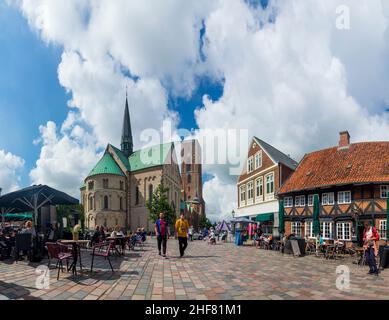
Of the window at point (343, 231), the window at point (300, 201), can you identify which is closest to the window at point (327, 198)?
the window at point (343, 231)

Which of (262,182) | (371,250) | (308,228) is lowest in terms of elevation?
(308,228)

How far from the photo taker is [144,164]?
56312mm

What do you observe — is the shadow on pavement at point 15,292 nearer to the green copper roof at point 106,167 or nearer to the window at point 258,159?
the window at point 258,159

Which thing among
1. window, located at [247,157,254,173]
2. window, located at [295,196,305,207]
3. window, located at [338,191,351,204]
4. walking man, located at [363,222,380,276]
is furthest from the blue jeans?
window, located at [247,157,254,173]

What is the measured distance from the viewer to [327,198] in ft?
67.8

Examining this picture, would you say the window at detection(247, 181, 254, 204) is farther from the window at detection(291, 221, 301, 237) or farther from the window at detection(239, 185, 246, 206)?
the window at detection(291, 221, 301, 237)

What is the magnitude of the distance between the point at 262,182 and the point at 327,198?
9.36 m

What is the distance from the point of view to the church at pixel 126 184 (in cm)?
5016

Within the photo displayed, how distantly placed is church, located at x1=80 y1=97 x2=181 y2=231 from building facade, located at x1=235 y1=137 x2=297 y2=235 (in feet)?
70.3

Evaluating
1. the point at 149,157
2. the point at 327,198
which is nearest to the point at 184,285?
the point at 327,198

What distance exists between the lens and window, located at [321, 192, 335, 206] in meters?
20.3

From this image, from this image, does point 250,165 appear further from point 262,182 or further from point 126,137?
point 126,137

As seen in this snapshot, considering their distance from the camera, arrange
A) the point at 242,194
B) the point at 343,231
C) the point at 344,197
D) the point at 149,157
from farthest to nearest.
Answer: the point at 149,157
the point at 242,194
the point at 344,197
the point at 343,231
